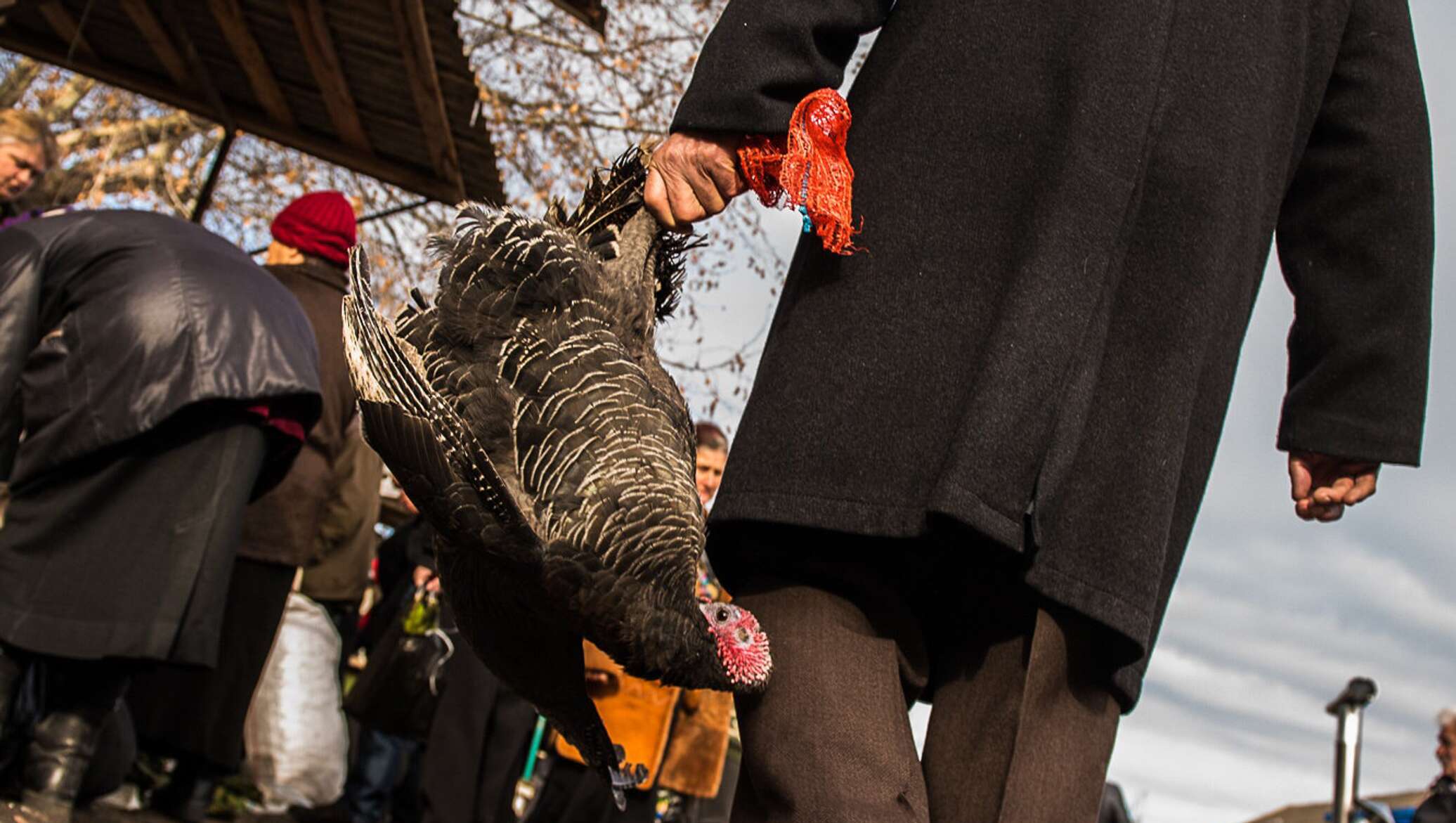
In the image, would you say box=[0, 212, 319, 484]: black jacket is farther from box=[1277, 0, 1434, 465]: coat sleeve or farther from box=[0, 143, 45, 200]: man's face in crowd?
box=[1277, 0, 1434, 465]: coat sleeve

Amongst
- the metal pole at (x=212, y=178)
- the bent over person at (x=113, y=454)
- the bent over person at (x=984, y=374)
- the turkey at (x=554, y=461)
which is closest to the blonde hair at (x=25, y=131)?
the bent over person at (x=113, y=454)

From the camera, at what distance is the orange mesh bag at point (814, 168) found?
2068 millimetres

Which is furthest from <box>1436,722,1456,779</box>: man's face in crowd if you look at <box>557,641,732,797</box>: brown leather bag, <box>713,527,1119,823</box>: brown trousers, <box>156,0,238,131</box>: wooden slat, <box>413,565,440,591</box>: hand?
<box>156,0,238,131</box>: wooden slat

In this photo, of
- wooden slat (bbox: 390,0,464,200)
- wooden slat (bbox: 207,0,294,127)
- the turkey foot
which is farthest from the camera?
wooden slat (bbox: 207,0,294,127)

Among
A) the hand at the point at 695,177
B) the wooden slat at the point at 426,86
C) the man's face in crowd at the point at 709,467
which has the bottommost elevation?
the hand at the point at 695,177

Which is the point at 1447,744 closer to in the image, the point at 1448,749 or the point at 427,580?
the point at 1448,749

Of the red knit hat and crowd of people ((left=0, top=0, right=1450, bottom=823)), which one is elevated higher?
the red knit hat

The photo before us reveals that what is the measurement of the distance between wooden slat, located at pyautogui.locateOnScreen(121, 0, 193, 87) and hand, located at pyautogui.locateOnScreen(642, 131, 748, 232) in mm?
5241

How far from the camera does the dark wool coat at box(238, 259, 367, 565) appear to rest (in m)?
5.44

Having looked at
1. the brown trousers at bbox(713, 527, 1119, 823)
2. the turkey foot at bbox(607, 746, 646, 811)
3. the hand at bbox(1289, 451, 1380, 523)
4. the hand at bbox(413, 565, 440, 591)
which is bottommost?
the turkey foot at bbox(607, 746, 646, 811)

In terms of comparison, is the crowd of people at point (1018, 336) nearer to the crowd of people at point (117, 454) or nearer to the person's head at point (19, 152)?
the crowd of people at point (117, 454)

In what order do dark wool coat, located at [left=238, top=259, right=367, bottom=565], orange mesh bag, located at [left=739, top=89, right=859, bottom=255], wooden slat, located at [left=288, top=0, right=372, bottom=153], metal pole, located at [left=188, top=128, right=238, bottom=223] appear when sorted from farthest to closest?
metal pole, located at [left=188, top=128, right=238, bottom=223], wooden slat, located at [left=288, top=0, right=372, bottom=153], dark wool coat, located at [left=238, top=259, right=367, bottom=565], orange mesh bag, located at [left=739, top=89, right=859, bottom=255]

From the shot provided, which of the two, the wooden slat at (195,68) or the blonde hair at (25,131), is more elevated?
the wooden slat at (195,68)

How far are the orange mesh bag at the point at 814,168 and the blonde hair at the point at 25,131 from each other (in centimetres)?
423
